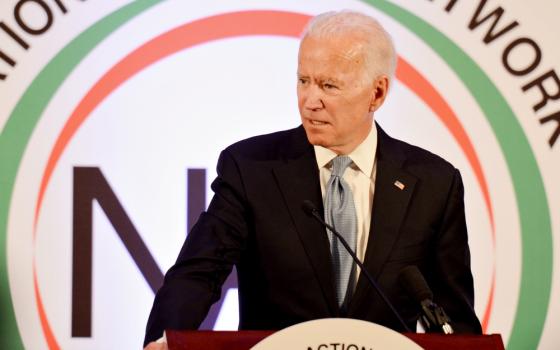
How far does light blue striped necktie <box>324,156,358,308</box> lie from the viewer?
8.34ft

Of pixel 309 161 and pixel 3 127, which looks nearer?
pixel 309 161

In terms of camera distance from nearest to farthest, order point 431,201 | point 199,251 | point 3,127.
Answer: point 199,251, point 431,201, point 3,127

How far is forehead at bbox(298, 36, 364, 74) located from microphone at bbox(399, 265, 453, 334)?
65 cm

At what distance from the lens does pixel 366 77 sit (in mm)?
2578

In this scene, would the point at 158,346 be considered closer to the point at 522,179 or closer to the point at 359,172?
the point at 359,172

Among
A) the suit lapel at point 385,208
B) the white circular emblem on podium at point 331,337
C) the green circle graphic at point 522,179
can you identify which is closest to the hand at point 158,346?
the white circular emblem on podium at point 331,337

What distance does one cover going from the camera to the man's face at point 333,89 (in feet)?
8.15

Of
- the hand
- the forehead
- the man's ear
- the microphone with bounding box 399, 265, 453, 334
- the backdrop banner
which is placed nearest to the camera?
the hand

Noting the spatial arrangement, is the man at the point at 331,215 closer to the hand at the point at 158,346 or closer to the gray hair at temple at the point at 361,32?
the gray hair at temple at the point at 361,32

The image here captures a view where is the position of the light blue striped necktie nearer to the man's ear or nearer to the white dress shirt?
the white dress shirt

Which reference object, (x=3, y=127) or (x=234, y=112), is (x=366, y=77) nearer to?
(x=234, y=112)

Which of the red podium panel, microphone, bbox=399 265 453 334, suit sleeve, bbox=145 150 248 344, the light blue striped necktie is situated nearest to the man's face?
the light blue striped necktie

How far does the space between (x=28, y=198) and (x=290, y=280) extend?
53.7 inches

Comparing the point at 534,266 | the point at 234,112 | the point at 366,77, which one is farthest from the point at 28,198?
the point at 534,266
